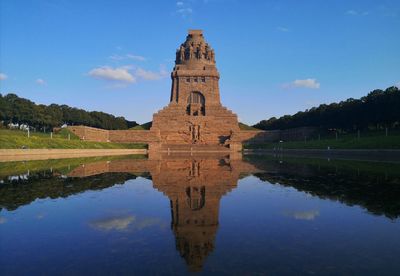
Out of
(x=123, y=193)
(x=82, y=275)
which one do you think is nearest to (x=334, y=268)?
(x=82, y=275)

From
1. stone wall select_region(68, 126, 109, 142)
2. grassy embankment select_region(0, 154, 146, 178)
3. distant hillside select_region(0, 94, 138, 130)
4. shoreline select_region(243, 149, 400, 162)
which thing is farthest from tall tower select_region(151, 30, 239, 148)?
grassy embankment select_region(0, 154, 146, 178)

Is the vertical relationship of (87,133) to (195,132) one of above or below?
below

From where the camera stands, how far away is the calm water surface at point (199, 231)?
489 centimetres

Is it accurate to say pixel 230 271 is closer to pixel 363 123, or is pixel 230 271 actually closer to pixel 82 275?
pixel 82 275

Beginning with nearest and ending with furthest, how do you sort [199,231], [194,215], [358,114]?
[199,231]
[194,215]
[358,114]

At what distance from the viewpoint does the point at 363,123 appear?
6016 cm

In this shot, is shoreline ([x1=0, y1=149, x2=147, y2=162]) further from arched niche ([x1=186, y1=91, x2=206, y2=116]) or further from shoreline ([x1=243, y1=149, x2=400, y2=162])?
arched niche ([x1=186, y1=91, x2=206, y2=116])

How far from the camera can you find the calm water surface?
4.89 meters

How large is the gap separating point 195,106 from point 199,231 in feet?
246

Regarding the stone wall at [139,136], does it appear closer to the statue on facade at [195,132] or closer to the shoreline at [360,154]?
the statue on facade at [195,132]

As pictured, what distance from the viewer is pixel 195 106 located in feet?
265

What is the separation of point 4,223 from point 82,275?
3504 mm

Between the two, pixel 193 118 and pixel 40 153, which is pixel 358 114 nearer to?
pixel 193 118

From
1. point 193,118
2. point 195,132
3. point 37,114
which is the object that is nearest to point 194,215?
point 37,114
